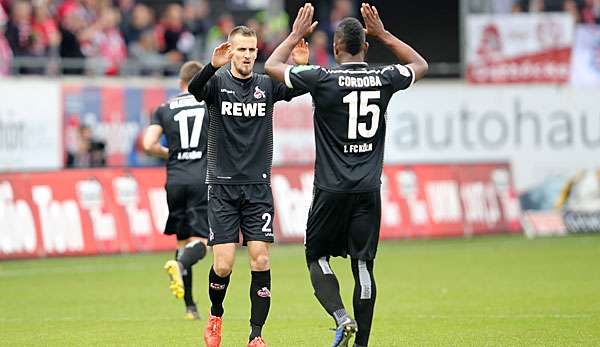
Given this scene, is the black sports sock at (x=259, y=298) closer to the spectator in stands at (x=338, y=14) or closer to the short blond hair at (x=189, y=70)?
the short blond hair at (x=189, y=70)

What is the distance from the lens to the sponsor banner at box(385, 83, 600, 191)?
87.0 feet

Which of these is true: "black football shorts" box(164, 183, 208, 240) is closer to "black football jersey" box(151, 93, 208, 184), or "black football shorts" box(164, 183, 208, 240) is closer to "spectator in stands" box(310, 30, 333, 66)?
"black football jersey" box(151, 93, 208, 184)

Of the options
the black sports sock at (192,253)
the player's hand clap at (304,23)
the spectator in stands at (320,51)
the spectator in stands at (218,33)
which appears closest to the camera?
the player's hand clap at (304,23)

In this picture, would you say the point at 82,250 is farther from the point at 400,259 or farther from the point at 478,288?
the point at 478,288

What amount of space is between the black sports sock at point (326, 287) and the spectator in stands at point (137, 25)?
1530 centimetres

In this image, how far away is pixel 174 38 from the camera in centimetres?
2525

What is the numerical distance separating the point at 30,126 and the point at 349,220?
1390cm

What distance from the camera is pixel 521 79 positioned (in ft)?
91.5

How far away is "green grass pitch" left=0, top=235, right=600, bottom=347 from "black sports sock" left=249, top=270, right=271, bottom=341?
0.75 metres

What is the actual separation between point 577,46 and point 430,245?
706 centimetres

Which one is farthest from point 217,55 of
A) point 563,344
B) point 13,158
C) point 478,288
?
point 13,158

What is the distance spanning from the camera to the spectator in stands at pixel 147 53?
24.7 meters

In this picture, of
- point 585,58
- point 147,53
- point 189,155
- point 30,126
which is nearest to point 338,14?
point 147,53

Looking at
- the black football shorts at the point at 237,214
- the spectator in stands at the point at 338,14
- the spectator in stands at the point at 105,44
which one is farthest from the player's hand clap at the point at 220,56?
the spectator in stands at the point at 338,14
